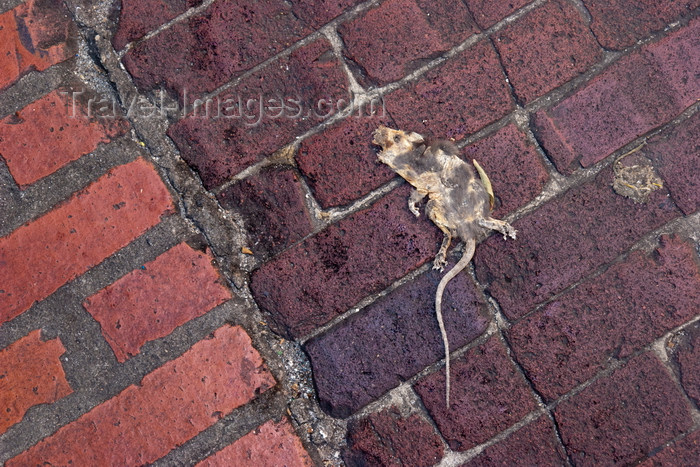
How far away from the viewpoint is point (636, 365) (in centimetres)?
178

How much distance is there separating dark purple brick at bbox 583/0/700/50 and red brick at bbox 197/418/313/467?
2.08m

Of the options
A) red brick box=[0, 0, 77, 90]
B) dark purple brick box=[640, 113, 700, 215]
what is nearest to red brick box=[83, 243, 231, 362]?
red brick box=[0, 0, 77, 90]

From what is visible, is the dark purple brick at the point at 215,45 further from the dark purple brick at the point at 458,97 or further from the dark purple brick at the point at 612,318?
the dark purple brick at the point at 612,318

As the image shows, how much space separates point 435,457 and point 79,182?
1850 millimetres

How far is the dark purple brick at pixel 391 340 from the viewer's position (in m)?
1.81

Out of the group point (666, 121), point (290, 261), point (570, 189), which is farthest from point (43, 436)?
point (666, 121)

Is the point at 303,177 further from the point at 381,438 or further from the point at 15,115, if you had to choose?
the point at 15,115

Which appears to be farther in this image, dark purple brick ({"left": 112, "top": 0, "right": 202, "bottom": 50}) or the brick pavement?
dark purple brick ({"left": 112, "top": 0, "right": 202, "bottom": 50})

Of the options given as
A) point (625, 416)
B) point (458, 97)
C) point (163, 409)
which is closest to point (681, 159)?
point (458, 97)

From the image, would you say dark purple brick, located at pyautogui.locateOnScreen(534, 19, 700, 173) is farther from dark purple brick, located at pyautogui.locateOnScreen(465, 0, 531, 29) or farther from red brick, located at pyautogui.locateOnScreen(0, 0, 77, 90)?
red brick, located at pyautogui.locateOnScreen(0, 0, 77, 90)

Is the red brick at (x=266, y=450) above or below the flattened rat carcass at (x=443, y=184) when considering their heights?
below

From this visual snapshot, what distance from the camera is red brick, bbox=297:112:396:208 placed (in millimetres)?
1845

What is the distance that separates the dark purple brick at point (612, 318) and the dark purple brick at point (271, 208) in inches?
40.6

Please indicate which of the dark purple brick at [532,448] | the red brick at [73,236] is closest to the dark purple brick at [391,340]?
the dark purple brick at [532,448]
